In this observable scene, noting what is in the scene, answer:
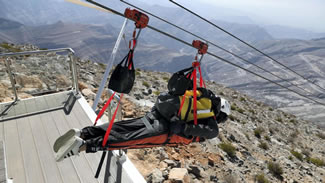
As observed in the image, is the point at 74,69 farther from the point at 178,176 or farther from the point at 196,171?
the point at 196,171

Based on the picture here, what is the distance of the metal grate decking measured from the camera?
3.46 m

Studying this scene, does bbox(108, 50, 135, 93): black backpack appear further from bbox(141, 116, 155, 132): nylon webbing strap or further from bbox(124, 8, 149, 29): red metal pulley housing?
bbox(141, 116, 155, 132): nylon webbing strap

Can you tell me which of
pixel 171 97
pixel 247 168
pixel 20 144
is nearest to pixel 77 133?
pixel 171 97

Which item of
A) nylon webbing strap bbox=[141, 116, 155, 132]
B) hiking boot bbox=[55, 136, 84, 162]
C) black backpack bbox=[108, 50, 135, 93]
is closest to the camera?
hiking boot bbox=[55, 136, 84, 162]

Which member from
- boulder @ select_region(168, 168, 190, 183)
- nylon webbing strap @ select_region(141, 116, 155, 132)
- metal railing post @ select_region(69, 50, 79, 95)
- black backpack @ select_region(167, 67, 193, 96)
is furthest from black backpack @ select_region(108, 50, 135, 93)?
metal railing post @ select_region(69, 50, 79, 95)

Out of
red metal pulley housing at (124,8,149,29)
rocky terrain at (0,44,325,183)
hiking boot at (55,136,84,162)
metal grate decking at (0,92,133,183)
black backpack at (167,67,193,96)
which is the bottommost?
rocky terrain at (0,44,325,183)

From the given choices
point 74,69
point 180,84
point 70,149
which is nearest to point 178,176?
point 180,84

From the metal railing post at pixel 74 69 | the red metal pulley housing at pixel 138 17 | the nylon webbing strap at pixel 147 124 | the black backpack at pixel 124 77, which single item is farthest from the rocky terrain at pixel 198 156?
the red metal pulley housing at pixel 138 17

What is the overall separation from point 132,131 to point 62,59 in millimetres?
5378

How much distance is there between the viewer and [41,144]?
4215 mm

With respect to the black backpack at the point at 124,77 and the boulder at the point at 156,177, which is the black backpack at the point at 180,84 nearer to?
the black backpack at the point at 124,77

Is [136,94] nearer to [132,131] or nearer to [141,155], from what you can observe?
[141,155]

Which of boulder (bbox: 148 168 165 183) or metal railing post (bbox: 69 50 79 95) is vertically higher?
metal railing post (bbox: 69 50 79 95)

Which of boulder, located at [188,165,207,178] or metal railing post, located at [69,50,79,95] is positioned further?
boulder, located at [188,165,207,178]
